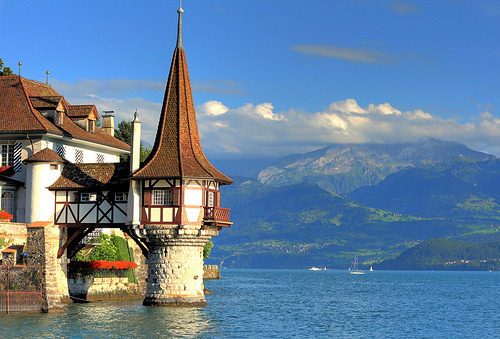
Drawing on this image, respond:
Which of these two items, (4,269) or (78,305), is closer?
(4,269)

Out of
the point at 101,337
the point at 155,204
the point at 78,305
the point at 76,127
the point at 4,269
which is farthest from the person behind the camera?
the point at 76,127

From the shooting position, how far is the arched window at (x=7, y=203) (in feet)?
195

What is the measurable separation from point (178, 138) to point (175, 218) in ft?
19.9

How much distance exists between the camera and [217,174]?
190ft

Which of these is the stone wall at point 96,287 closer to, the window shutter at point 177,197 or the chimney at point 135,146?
the chimney at point 135,146

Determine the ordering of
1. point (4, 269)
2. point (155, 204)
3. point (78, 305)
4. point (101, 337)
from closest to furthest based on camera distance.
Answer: point (101, 337) → point (4, 269) → point (155, 204) → point (78, 305)

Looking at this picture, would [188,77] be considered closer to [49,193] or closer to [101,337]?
[49,193]

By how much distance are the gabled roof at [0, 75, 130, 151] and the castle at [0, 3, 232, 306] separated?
5.0 inches

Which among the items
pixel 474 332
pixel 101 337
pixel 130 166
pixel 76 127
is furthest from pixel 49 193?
pixel 474 332

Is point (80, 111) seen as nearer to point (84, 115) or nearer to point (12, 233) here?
point (84, 115)

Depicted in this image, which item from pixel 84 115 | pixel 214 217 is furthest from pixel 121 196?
pixel 84 115

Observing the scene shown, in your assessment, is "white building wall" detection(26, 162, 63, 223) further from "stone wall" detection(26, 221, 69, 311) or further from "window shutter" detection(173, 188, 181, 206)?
"window shutter" detection(173, 188, 181, 206)

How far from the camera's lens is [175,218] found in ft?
184

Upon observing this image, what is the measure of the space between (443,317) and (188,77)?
105 feet
